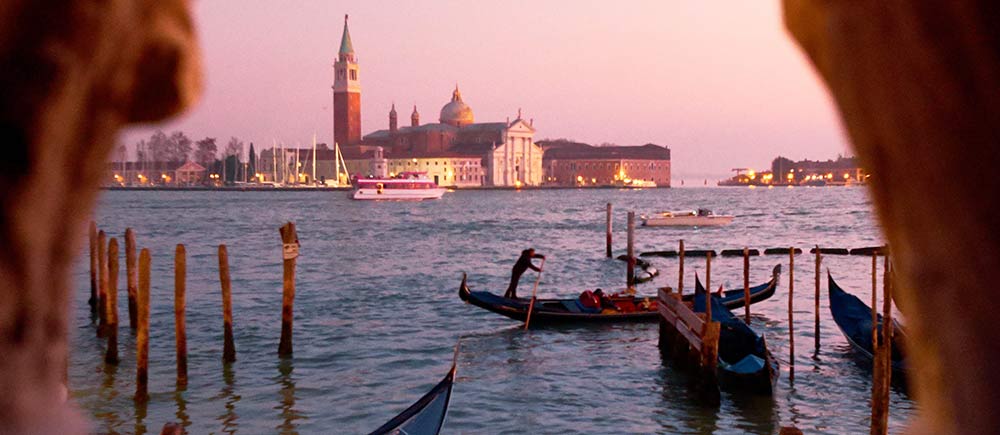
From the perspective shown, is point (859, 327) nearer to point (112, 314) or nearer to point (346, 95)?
point (112, 314)

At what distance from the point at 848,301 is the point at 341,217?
31.1m

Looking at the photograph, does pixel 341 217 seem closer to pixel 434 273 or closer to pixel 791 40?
pixel 434 273

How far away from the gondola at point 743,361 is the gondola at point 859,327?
2.81ft

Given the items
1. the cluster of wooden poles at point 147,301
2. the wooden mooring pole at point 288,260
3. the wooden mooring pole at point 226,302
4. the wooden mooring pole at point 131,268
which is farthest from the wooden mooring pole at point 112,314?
the wooden mooring pole at point 288,260

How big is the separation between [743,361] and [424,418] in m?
2.57

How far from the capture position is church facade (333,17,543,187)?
72812 mm

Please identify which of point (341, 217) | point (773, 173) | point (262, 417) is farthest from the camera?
point (773, 173)

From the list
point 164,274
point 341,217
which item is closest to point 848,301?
point 164,274

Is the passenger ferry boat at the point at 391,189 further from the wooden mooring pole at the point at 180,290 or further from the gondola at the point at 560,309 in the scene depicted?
the wooden mooring pole at the point at 180,290

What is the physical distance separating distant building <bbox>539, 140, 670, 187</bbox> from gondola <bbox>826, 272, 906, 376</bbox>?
240 ft

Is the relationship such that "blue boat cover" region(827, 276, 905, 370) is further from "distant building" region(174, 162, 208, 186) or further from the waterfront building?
"distant building" region(174, 162, 208, 186)

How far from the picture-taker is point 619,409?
20.8 feet

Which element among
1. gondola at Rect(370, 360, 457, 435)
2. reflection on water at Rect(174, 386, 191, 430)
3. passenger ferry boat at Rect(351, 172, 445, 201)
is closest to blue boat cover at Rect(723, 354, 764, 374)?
gondola at Rect(370, 360, 457, 435)

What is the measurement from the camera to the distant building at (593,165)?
270ft
